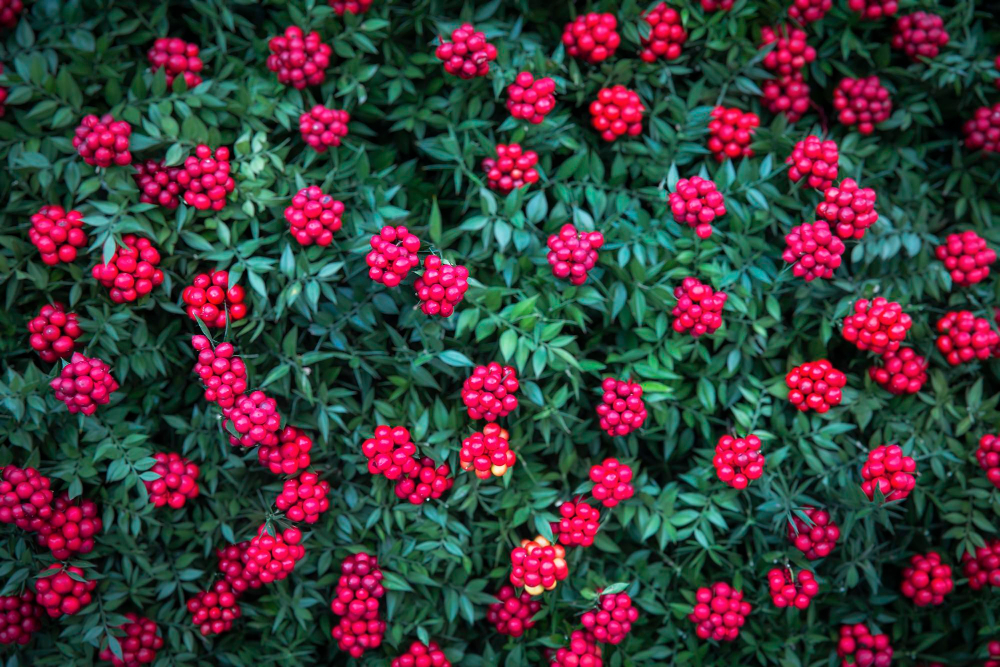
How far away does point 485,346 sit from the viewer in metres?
2.72

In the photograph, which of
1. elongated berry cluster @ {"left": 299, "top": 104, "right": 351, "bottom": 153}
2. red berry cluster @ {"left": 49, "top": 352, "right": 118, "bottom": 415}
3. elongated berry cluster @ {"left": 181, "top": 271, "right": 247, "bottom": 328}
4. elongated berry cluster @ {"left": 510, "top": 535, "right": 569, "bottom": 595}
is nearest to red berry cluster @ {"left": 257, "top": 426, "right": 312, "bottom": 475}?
elongated berry cluster @ {"left": 181, "top": 271, "right": 247, "bottom": 328}

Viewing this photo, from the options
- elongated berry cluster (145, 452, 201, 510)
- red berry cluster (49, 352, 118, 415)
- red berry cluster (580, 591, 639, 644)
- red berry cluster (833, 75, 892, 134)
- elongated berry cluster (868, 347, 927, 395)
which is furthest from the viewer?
red berry cluster (833, 75, 892, 134)

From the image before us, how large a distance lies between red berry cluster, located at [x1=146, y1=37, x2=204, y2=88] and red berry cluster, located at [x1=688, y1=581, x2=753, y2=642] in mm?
2800

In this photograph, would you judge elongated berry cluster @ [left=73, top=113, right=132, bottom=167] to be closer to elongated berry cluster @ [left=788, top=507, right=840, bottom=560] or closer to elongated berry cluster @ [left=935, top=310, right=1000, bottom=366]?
elongated berry cluster @ [left=788, top=507, right=840, bottom=560]

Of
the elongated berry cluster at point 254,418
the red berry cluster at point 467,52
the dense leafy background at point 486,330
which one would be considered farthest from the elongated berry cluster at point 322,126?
the elongated berry cluster at point 254,418

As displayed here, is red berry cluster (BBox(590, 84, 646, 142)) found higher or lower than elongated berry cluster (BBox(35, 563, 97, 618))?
higher

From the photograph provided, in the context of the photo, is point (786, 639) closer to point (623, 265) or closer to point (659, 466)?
point (659, 466)

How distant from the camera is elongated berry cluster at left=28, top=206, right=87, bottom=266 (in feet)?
8.00

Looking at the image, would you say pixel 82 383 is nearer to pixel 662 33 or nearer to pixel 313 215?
pixel 313 215

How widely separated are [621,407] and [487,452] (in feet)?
1.71

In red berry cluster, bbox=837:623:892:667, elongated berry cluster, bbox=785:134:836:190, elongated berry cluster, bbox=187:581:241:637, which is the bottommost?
elongated berry cluster, bbox=187:581:241:637

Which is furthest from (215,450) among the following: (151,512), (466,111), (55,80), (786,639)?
(786,639)

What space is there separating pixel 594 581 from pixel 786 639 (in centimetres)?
86

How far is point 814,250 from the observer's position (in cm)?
259
